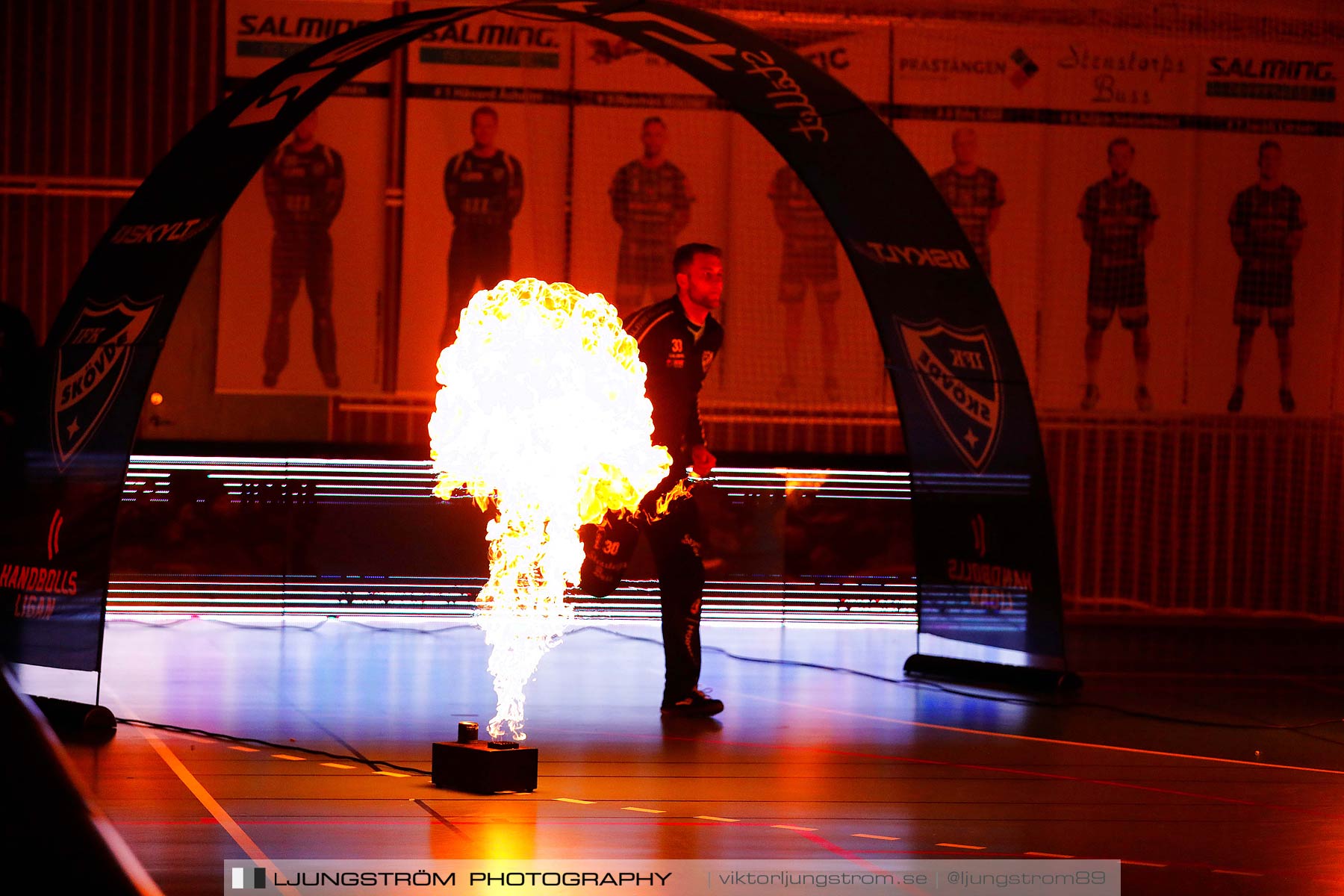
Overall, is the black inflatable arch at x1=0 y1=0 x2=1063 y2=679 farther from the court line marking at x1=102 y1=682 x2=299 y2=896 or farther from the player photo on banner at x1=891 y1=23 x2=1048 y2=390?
the player photo on banner at x1=891 y1=23 x2=1048 y2=390

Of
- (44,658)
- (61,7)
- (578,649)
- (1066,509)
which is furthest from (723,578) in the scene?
(61,7)

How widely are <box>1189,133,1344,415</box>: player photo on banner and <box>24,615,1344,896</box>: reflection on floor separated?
414 centimetres

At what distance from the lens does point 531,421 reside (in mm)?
5113

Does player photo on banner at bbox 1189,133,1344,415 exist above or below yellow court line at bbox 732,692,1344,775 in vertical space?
above

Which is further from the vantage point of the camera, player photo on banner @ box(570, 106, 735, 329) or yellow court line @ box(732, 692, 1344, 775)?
player photo on banner @ box(570, 106, 735, 329)

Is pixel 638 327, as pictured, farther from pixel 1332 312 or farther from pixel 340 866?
pixel 1332 312

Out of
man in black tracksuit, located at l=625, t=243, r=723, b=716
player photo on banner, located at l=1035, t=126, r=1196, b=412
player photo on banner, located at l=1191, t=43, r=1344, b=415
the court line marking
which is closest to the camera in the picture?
the court line marking

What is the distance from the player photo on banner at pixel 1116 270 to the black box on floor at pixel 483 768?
8013 millimetres

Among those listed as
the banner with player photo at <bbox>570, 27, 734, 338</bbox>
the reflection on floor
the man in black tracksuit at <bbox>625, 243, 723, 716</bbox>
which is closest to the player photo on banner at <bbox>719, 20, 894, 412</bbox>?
the banner with player photo at <bbox>570, 27, 734, 338</bbox>

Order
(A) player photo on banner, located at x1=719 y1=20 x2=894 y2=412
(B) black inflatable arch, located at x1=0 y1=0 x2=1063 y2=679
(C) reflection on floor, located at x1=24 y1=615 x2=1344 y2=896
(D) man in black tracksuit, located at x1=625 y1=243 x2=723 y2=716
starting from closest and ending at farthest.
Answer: (C) reflection on floor, located at x1=24 y1=615 x2=1344 y2=896 → (B) black inflatable arch, located at x1=0 y1=0 x2=1063 y2=679 → (D) man in black tracksuit, located at x1=625 y1=243 x2=723 y2=716 → (A) player photo on banner, located at x1=719 y1=20 x2=894 y2=412

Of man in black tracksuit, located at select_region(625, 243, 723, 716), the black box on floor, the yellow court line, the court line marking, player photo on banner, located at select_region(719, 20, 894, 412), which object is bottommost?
the yellow court line

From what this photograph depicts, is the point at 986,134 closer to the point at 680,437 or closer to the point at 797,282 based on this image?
the point at 797,282

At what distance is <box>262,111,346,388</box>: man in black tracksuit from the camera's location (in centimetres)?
1155

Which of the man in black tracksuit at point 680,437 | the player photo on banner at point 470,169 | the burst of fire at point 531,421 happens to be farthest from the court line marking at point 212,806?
the player photo on banner at point 470,169
